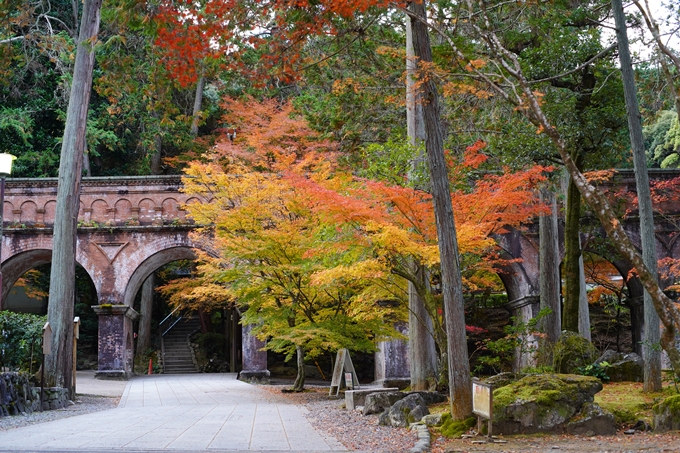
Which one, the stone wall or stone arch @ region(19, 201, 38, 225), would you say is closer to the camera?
the stone wall

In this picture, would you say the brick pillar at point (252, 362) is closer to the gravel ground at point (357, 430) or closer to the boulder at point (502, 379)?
the gravel ground at point (357, 430)

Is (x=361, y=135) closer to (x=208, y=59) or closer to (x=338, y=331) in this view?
(x=338, y=331)

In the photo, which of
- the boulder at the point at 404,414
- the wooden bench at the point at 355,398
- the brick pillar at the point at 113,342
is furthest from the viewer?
the brick pillar at the point at 113,342

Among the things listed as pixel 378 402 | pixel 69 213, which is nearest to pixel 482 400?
pixel 378 402

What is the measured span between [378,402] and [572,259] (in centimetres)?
428

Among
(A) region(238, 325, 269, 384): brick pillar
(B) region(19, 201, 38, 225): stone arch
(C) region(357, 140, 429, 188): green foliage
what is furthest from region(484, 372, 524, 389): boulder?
(B) region(19, 201, 38, 225): stone arch

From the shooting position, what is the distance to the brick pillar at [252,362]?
20.6 m

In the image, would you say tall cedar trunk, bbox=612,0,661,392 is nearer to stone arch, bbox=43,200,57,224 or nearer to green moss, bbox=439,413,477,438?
green moss, bbox=439,413,477,438

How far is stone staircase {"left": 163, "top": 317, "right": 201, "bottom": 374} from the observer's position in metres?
26.1

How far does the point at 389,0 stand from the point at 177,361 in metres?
21.2

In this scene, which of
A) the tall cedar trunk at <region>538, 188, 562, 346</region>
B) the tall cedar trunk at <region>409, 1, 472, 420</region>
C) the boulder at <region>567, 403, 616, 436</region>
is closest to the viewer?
the boulder at <region>567, 403, 616, 436</region>

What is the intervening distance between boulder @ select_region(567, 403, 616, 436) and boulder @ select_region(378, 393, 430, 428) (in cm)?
189

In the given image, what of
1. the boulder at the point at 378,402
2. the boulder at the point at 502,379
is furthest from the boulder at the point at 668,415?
the boulder at the point at 378,402

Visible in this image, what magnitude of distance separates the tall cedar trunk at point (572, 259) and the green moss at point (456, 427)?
14.7 feet
